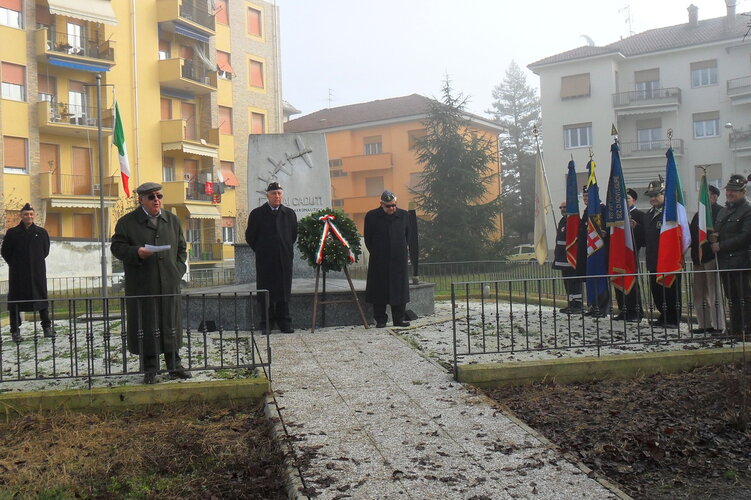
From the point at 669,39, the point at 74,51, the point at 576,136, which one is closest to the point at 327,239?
the point at 74,51

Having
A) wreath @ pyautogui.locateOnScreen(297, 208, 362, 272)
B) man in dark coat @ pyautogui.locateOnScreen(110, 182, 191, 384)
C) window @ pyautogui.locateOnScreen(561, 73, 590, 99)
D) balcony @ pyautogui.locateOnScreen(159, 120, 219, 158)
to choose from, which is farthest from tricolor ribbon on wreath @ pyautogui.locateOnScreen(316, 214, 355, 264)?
window @ pyautogui.locateOnScreen(561, 73, 590, 99)

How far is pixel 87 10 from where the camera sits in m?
32.1

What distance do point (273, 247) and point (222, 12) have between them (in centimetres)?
3487

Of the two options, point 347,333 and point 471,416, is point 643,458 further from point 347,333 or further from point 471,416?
point 347,333

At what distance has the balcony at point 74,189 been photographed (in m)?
31.4

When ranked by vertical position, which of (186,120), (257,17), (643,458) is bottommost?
(643,458)

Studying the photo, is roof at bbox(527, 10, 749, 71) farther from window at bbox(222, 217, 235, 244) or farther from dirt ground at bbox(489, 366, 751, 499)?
dirt ground at bbox(489, 366, 751, 499)

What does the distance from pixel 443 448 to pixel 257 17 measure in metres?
43.1

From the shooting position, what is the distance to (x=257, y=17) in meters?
44.9

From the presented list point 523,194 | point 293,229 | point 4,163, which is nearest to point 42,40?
point 4,163

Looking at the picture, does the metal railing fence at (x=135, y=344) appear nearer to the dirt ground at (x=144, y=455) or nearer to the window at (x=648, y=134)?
the dirt ground at (x=144, y=455)

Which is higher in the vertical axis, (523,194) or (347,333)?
(523,194)

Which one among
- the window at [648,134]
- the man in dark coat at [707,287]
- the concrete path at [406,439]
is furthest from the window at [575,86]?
the concrete path at [406,439]

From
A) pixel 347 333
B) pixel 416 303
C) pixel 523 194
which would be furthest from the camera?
pixel 523 194
